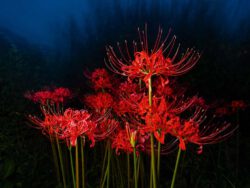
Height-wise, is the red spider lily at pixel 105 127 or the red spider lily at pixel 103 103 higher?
the red spider lily at pixel 103 103

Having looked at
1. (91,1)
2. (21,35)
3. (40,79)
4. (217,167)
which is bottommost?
(217,167)

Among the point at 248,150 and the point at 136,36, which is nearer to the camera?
the point at 248,150

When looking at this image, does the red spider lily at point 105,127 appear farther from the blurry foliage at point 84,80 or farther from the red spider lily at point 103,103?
the blurry foliage at point 84,80

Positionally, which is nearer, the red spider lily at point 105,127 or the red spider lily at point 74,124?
the red spider lily at point 74,124

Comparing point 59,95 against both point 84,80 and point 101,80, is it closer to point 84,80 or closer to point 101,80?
point 101,80

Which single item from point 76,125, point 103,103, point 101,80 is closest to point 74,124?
point 76,125

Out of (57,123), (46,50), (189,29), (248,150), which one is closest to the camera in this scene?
(57,123)

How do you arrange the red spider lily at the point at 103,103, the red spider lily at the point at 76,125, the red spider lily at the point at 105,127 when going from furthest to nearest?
the red spider lily at the point at 103,103
the red spider lily at the point at 105,127
the red spider lily at the point at 76,125

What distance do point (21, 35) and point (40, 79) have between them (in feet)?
5.68

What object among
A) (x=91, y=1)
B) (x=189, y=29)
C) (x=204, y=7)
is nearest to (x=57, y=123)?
(x=189, y=29)

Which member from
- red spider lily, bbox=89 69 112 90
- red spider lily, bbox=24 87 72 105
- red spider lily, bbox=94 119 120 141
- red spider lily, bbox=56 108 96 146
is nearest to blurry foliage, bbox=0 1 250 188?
red spider lily, bbox=24 87 72 105

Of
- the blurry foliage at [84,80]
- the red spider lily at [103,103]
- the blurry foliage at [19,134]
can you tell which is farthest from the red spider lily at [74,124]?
the blurry foliage at [19,134]

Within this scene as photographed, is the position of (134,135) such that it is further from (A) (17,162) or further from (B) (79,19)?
(B) (79,19)

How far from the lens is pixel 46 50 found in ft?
18.2
